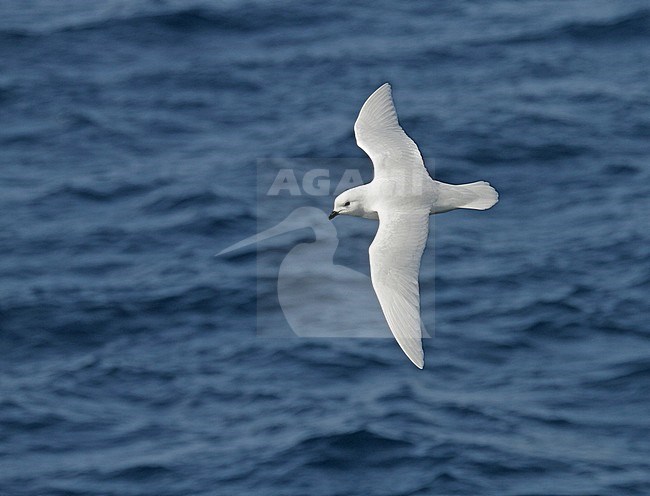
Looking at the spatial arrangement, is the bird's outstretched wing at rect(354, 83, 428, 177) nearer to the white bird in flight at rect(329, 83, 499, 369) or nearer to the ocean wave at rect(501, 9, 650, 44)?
the white bird in flight at rect(329, 83, 499, 369)

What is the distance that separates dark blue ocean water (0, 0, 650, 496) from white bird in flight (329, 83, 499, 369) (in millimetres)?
5483

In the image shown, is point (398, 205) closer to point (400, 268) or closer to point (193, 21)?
point (400, 268)

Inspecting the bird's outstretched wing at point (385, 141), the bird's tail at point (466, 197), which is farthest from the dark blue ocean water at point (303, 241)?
the bird's tail at point (466, 197)

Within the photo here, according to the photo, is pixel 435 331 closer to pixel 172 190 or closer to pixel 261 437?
pixel 261 437

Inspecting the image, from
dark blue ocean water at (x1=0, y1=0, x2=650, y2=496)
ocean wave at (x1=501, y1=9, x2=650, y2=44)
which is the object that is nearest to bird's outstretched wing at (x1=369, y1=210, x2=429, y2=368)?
dark blue ocean water at (x1=0, y1=0, x2=650, y2=496)

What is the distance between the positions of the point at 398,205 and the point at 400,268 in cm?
66

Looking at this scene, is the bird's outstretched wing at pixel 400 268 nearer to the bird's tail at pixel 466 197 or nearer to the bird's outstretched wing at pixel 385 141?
the bird's tail at pixel 466 197

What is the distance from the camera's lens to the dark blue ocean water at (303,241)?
17.5 m

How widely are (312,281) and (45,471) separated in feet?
12.9

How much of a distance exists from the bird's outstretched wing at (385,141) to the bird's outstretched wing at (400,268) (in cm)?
69

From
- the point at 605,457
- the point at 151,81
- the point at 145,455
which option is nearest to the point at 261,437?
the point at 145,455

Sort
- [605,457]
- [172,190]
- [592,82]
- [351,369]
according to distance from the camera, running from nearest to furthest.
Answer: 1. [605,457]
2. [351,369]
3. [172,190]
4. [592,82]

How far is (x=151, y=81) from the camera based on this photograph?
2420cm

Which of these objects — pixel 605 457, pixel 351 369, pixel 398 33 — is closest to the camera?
pixel 605 457
